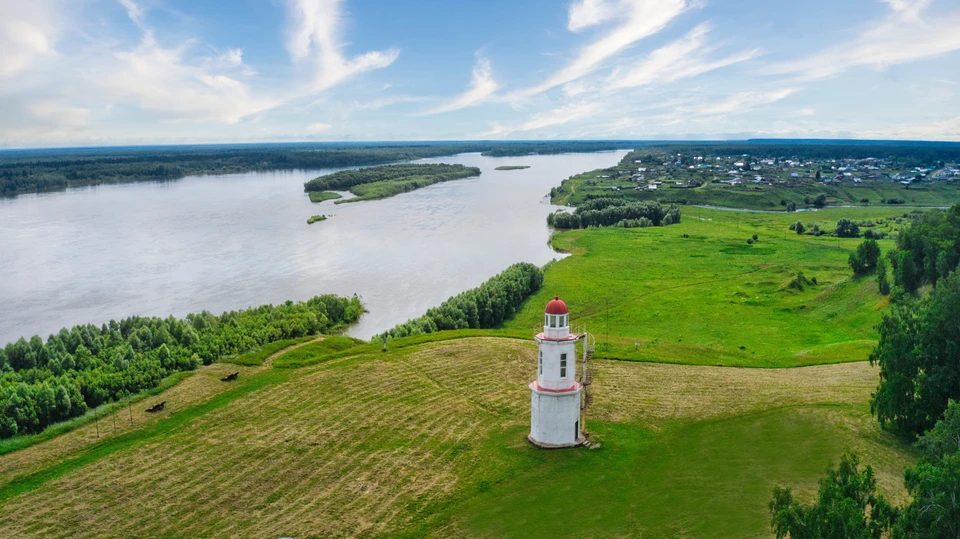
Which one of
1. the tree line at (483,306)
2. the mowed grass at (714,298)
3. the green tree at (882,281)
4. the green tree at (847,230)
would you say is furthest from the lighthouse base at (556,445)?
the green tree at (847,230)

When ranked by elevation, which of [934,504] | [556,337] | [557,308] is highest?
[557,308]

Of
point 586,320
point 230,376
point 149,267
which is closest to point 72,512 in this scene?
point 230,376

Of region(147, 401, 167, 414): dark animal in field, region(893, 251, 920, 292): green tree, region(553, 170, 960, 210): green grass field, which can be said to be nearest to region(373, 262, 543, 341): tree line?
region(147, 401, 167, 414): dark animal in field

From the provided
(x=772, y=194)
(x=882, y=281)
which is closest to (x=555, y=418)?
(x=882, y=281)

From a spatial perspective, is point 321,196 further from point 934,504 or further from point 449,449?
point 934,504

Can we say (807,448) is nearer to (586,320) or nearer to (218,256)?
(586,320)

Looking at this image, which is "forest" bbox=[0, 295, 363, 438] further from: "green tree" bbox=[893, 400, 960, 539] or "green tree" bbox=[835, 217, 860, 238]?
"green tree" bbox=[835, 217, 860, 238]

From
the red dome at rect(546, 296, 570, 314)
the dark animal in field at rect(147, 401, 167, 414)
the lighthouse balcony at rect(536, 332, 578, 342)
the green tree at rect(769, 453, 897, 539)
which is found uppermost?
the red dome at rect(546, 296, 570, 314)

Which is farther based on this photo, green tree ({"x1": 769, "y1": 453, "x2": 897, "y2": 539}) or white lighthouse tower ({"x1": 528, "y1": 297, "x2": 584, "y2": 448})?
white lighthouse tower ({"x1": 528, "y1": 297, "x2": 584, "y2": 448})
